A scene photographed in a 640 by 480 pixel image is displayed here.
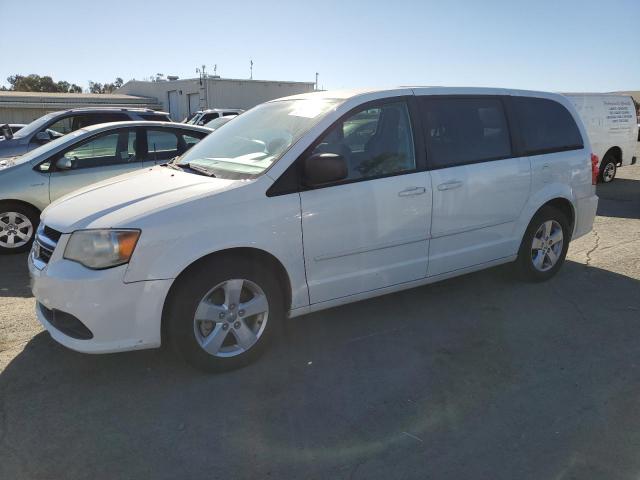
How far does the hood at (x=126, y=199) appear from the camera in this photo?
3221mm

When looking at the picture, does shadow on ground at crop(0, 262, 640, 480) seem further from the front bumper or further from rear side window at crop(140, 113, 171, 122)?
rear side window at crop(140, 113, 171, 122)

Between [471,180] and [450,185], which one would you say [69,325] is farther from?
[471,180]

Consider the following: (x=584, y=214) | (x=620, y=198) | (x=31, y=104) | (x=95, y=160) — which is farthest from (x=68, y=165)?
(x=31, y=104)

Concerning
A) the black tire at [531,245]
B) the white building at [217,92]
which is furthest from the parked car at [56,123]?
the white building at [217,92]

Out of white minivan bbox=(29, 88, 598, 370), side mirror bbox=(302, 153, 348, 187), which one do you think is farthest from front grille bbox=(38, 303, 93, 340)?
side mirror bbox=(302, 153, 348, 187)

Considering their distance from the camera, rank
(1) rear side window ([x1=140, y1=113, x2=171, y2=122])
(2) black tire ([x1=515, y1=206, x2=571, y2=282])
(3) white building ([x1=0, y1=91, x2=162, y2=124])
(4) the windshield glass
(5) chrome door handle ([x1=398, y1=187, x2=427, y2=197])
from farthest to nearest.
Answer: (3) white building ([x1=0, y1=91, x2=162, y2=124]), (1) rear side window ([x1=140, y1=113, x2=171, y2=122]), (4) the windshield glass, (2) black tire ([x1=515, y1=206, x2=571, y2=282]), (5) chrome door handle ([x1=398, y1=187, x2=427, y2=197])

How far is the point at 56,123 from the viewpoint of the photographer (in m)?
9.80

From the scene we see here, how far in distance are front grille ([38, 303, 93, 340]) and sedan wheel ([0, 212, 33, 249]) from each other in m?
3.62

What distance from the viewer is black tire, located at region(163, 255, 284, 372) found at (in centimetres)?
323

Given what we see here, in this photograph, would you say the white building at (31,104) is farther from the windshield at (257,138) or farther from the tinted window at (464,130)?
the tinted window at (464,130)

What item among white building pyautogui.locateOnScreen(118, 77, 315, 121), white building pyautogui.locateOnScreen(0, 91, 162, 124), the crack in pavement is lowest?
the crack in pavement

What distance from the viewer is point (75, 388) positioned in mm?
3338

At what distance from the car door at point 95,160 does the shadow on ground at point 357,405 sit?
3.07 meters

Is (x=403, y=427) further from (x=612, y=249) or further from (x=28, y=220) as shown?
(x=28, y=220)
